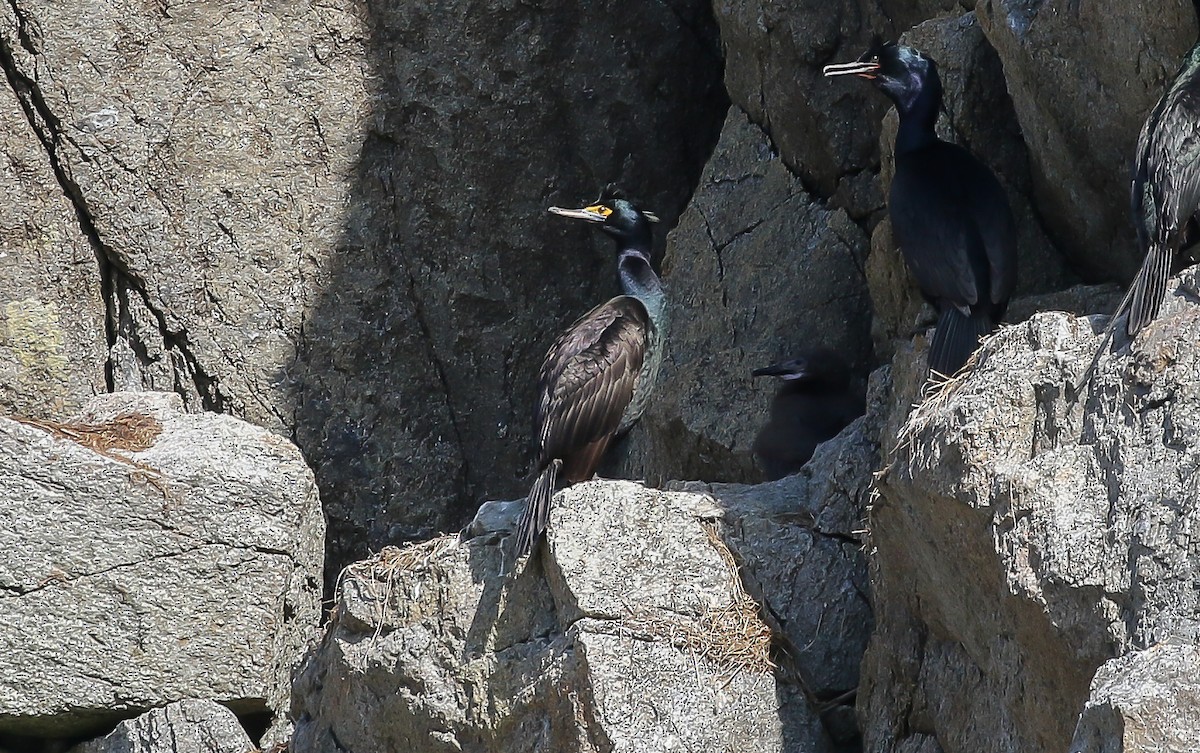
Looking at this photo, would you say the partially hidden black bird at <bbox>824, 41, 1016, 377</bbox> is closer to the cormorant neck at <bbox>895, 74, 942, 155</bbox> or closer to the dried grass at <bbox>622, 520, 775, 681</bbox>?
the cormorant neck at <bbox>895, 74, 942, 155</bbox>

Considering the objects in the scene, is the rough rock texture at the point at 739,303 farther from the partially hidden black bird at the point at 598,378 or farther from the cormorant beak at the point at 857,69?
the cormorant beak at the point at 857,69

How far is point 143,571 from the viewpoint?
24.1 feet

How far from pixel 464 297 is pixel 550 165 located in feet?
2.66

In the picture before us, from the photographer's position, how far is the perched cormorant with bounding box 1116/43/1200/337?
17.3ft

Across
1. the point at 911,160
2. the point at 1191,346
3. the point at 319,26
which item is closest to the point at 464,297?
the point at 319,26

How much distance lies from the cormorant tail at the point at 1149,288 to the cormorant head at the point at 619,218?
3.02m

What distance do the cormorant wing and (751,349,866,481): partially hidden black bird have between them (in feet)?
2.03

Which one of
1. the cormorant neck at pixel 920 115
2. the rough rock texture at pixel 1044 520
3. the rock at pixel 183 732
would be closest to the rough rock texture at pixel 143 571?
the rock at pixel 183 732

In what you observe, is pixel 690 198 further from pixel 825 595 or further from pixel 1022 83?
pixel 825 595

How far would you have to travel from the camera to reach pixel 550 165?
9.20 m

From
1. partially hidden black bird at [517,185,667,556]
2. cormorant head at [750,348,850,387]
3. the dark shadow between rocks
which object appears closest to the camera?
partially hidden black bird at [517,185,667,556]

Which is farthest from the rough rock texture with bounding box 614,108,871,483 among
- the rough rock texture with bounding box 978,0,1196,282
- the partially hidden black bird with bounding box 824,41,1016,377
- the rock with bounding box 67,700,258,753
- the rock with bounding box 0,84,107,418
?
the rock with bounding box 0,84,107,418

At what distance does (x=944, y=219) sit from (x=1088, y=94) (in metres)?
0.68

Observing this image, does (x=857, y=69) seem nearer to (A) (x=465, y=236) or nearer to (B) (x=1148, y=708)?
(A) (x=465, y=236)
